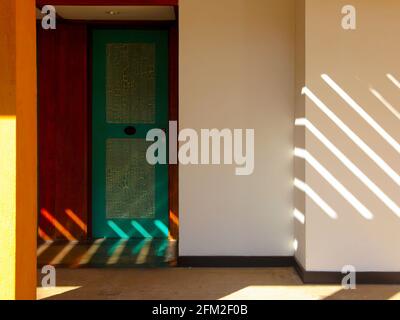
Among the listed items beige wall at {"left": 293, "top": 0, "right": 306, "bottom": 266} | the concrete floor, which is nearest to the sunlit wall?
beige wall at {"left": 293, "top": 0, "right": 306, "bottom": 266}

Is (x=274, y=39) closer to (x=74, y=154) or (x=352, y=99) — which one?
(x=352, y=99)

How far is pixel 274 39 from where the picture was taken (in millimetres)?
5379

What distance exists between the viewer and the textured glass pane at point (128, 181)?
6492mm

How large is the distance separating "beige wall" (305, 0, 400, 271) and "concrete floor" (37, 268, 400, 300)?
283 mm

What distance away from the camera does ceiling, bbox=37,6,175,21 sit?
5.69m

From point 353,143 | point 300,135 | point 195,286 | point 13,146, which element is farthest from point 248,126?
point 13,146

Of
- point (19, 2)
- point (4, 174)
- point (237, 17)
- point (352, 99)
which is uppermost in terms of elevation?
point (237, 17)

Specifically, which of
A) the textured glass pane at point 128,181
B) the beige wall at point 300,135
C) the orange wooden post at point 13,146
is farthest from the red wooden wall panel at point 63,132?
the orange wooden post at point 13,146

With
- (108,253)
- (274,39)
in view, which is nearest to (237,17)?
(274,39)

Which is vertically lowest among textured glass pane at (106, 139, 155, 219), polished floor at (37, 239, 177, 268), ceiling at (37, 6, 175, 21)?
polished floor at (37, 239, 177, 268)

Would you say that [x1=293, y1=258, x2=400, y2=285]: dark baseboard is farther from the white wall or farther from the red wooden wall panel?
the red wooden wall panel

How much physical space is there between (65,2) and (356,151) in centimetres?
282

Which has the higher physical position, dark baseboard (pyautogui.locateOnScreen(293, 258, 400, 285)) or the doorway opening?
the doorway opening

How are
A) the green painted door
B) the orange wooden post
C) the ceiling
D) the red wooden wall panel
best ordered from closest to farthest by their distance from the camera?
the orange wooden post, the ceiling, the red wooden wall panel, the green painted door
